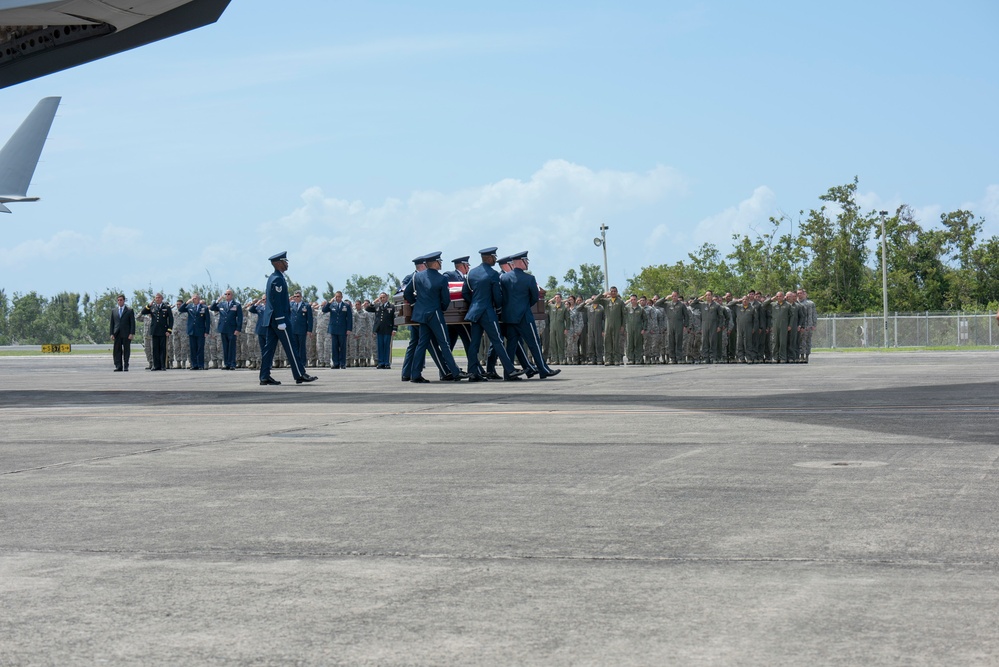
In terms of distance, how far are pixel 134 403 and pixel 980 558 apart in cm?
1233

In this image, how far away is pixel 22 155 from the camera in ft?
130

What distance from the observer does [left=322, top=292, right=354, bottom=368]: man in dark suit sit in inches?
1222

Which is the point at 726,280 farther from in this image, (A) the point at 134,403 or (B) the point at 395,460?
(B) the point at 395,460

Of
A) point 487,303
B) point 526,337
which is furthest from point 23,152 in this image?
point 526,337

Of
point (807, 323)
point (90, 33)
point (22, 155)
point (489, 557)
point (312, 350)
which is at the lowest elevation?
point (489, 557)

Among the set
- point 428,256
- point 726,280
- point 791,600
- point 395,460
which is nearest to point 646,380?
point 428,256

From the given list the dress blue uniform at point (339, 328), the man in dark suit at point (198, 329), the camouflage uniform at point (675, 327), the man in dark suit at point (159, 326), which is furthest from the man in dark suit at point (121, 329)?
the camouflage uniform at point (675, 327)

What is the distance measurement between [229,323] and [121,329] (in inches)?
98.6

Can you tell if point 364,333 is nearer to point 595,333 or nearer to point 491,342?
point 595,333

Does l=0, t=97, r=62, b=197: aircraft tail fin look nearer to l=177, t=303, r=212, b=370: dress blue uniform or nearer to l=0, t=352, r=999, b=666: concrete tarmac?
l=177, t=303, r=212, b=370: dress blue uniform

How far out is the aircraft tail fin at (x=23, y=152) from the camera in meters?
39.1

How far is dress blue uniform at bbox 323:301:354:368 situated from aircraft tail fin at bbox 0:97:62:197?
1347cm

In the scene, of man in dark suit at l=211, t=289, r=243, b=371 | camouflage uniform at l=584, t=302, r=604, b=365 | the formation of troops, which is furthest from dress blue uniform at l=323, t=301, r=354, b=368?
camouflage uniform at l=584, t=302, r=604, b=365

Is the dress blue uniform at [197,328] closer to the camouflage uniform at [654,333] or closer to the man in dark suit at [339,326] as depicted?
the man in dark suit at [339,326]
